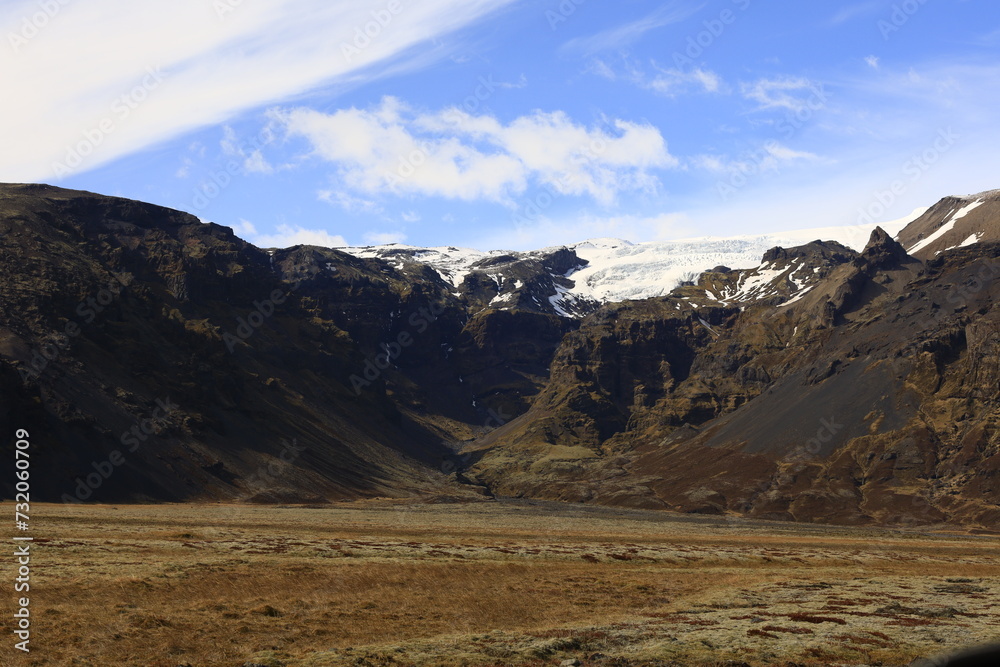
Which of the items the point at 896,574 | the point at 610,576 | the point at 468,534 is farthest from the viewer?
the point at 468,534

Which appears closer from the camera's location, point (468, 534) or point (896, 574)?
point (896, 574)

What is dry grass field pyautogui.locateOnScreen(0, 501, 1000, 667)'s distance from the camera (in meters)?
31.4

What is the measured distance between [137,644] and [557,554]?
45.9 m

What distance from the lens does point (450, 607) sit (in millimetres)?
43000

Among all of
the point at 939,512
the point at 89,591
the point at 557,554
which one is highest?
the point at 89,591

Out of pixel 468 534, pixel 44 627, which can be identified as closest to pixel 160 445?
pixel 468 534

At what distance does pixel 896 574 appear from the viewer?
67688 millimetres

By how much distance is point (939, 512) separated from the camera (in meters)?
186

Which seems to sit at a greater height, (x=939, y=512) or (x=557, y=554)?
(x=557, y=554)

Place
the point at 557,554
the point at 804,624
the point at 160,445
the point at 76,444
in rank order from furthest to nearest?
the point at 160,445 → the point at 76,444 → the point at 557,554 → the point at 804,624

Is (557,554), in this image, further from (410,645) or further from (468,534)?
(410,645)

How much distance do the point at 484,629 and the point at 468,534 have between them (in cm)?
6322

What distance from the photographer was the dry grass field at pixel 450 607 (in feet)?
103

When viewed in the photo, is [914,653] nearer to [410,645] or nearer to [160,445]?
[410,645]
